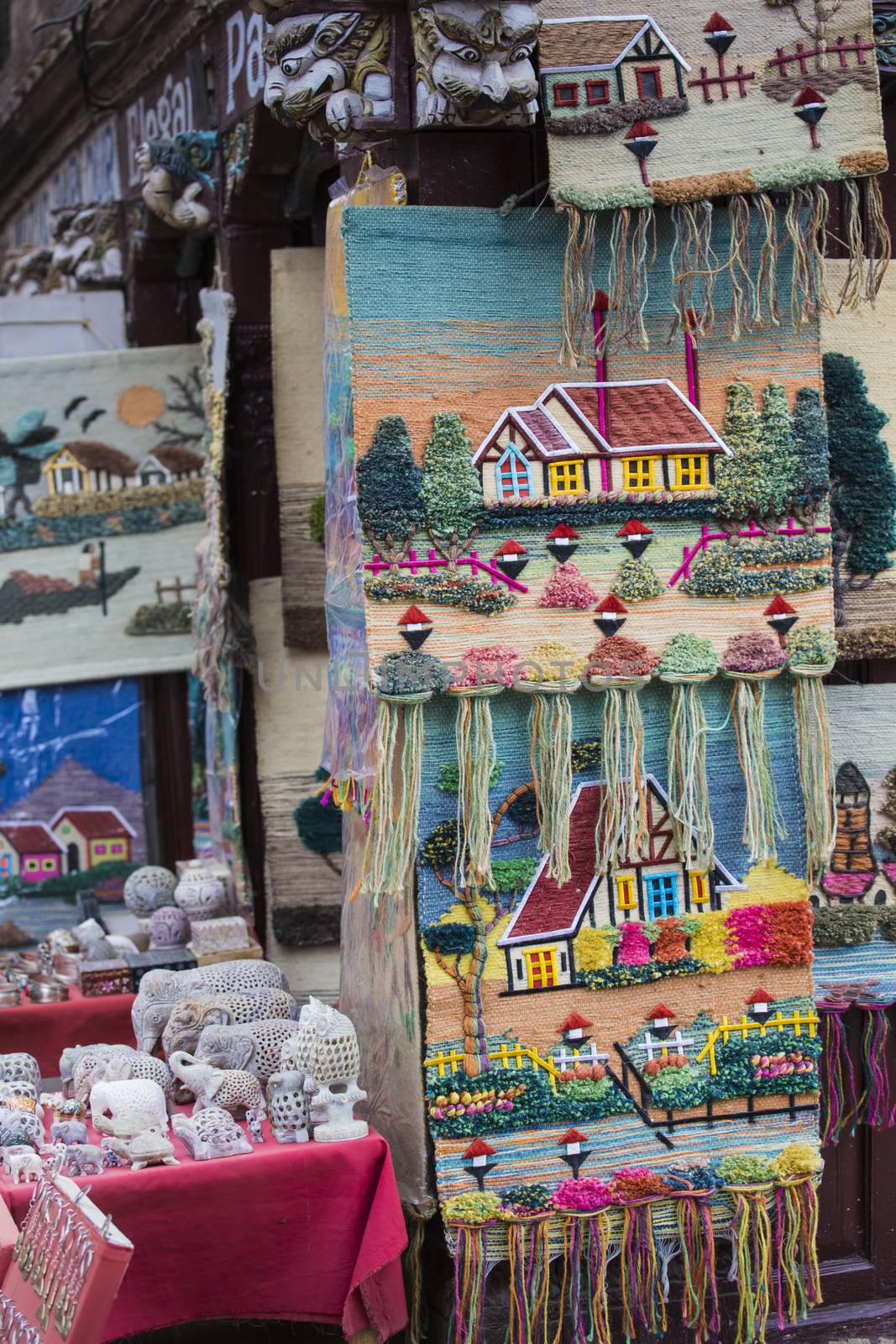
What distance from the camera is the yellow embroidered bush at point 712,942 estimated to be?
3184 mm

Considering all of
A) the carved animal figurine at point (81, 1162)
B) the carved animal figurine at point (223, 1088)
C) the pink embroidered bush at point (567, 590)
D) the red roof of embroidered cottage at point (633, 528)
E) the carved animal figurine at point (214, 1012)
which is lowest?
Result: the carved animal figurine at point (81, 1162)

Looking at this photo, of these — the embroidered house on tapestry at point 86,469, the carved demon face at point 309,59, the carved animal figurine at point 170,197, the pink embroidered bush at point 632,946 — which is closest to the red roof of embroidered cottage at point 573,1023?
the pink embroidered bush at point 632,946

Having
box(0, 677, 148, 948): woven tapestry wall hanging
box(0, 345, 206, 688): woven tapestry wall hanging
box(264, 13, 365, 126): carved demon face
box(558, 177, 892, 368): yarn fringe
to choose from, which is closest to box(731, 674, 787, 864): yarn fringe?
box(558, 177, 892, 368): yarn fringe

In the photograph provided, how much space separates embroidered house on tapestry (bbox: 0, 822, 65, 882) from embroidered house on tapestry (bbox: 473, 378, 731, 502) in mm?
2750

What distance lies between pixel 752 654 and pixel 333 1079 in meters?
1.14

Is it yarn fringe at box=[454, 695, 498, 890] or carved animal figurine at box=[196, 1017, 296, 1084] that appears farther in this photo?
carved animal figurine at box=[196, 1017, 296, 1084]

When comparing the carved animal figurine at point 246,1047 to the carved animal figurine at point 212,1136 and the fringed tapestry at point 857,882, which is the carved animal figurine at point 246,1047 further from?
the fringed tapestry at point 857,882

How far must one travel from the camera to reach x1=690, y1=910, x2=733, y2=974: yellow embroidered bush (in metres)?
Answer: 3.18

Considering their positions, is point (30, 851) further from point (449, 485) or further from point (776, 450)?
point (776, 450)

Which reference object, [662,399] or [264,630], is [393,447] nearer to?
[662,399]

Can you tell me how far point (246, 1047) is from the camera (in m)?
3.16

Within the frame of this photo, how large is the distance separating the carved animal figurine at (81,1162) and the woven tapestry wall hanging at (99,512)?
257cm

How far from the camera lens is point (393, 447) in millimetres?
2955

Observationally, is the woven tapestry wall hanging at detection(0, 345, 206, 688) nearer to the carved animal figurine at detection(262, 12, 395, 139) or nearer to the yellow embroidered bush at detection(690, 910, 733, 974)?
the carved animal figurine at detection(262, 12, 395, 139)
